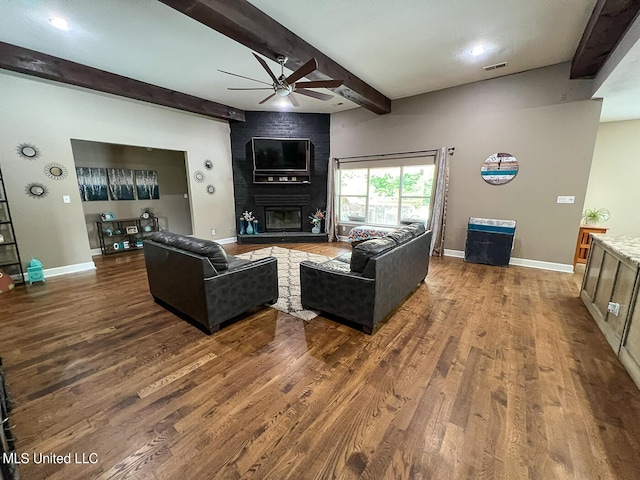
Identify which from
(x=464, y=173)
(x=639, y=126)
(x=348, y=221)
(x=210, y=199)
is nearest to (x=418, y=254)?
(x=464, y=173)

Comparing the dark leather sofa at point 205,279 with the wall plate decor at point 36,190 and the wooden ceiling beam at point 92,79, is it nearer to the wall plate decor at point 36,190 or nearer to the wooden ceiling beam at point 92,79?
the wall plate decor at point 36,190

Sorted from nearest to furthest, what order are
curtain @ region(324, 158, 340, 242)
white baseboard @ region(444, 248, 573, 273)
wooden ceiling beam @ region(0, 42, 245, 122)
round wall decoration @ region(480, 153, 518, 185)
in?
wooden ceiling beam @ region(0, 42, 245, 122)
white baseboard @ region(444, 248, 573, 273)
round wall decoration @ region(480, 153, 518, 185)
curtain @ region(324, 158, 340, 242)

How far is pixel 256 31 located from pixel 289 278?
9.76 feet

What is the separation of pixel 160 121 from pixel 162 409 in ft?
17.4

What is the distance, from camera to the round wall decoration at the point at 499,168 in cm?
437

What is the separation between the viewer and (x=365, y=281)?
230 centimetres

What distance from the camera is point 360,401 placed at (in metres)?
1.66

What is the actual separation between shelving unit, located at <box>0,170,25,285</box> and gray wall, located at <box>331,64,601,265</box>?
22.0ft

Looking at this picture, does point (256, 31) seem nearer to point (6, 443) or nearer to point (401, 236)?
point (401, 236)

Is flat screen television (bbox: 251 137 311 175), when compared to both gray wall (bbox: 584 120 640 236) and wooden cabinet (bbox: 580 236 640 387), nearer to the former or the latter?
wooden cabinet (bbox: 580 236 640 387)

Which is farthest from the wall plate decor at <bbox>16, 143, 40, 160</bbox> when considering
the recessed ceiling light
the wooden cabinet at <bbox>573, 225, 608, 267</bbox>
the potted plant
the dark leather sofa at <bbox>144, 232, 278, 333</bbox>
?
the potted plant

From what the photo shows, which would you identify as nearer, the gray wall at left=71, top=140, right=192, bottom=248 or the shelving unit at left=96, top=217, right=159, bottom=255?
the gray wall at left=71, top=140, right=192, bottom=248

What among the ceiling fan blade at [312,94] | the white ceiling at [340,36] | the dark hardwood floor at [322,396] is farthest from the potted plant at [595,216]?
the ceiling fan blade at [312,94]

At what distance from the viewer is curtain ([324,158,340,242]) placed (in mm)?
6391
